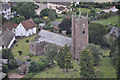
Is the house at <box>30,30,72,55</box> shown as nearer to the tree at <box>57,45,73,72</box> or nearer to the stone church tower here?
the stone church tower

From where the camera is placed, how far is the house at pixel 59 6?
123m

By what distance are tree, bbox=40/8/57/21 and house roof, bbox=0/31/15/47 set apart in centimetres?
2268

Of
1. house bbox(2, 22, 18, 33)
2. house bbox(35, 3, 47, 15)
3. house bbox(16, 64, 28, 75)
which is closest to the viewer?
house bbox(16, 64, 28, 75)

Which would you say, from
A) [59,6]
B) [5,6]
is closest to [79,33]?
[5,6]

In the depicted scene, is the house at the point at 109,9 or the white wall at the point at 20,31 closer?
the white wall at the point at 20,31

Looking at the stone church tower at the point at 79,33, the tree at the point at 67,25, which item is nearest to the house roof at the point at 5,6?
the tree at the point at 67,25

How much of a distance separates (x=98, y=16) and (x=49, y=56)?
127ft

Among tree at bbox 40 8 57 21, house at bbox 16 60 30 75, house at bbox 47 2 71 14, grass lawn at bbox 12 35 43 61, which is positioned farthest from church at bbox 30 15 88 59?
house at bbox 47 2 71 14

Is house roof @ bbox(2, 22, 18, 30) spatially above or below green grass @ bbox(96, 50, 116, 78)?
above

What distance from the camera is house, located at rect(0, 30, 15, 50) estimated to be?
8669 cm

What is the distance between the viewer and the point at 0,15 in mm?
110938

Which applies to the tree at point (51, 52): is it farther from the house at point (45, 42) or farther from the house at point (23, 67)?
the house at point (23, 67)

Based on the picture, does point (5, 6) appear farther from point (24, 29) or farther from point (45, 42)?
point (45, 42)

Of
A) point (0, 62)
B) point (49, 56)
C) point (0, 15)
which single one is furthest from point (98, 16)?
point (0, 62)
